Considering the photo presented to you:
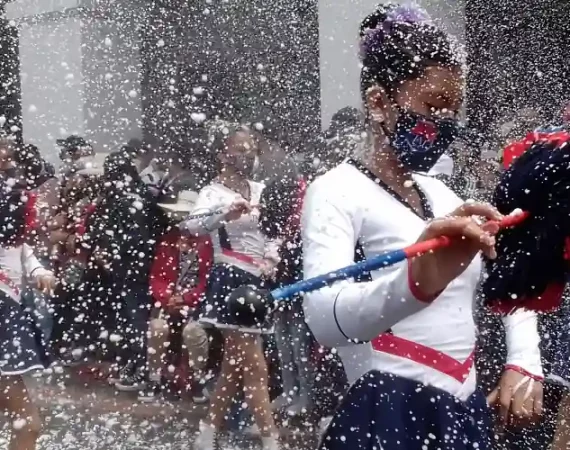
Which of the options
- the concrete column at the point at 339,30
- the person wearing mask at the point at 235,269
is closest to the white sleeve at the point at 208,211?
the person wearing mask at the point at 235,269

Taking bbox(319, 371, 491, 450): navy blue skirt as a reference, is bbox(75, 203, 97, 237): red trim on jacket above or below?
below

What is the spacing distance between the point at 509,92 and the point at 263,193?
2.47 meters

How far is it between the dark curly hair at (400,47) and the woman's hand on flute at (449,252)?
1.37 feet

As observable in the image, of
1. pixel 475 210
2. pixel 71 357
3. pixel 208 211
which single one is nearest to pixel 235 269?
pixel 208 211

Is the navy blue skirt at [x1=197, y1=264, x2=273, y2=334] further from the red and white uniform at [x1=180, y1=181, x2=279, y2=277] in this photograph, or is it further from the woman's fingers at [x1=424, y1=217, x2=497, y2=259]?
the woman's fingers at [x1=424, y1=217, x2=497, y2=259]

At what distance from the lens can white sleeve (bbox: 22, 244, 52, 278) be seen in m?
2.78

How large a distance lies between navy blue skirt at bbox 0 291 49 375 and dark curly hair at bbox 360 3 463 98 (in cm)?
154

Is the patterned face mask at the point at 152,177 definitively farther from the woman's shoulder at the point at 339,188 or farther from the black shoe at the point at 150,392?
the woman's shoulder at the point at 339,188

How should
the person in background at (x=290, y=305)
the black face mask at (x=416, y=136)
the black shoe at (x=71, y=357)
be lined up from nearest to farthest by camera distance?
the black face mask at (x=416, y=136) < the person in background at (x=290, y=305) < the black shoe at (x=71, y=357)

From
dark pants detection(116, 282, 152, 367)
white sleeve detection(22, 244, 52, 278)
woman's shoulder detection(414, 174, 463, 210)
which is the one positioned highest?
woman's shoulder detection(414, 174, 463, 210)

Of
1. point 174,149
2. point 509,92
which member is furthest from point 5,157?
point 509,92

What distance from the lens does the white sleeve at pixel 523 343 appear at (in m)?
1.66

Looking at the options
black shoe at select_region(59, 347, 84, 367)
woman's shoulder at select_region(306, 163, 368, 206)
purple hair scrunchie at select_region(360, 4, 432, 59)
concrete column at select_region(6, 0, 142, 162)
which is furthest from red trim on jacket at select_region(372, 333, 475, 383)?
concrete column at select_region(6, 0, 142, 162)

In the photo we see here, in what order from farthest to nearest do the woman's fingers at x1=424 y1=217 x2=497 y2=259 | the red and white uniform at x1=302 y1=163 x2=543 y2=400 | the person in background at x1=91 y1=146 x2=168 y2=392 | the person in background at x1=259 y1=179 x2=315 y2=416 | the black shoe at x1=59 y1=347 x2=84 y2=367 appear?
the black shoe at x1=59 y1=347 x2=84 y2=367
the person in background at x1=91 y1=146 x2=168 y2=392
the person in background at x1=259 y1=179 x2=315 y2=416
the red and white uniform at x1=302 y1=163 x2=543 y2=400
the woman's fingers at x1=424 y1=217 x2=497 y2=259
